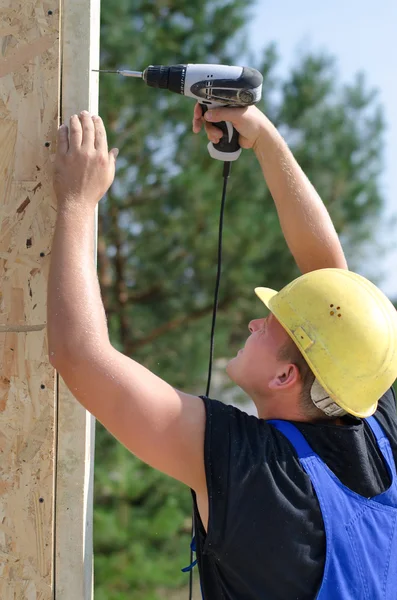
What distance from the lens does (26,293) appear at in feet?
7.37

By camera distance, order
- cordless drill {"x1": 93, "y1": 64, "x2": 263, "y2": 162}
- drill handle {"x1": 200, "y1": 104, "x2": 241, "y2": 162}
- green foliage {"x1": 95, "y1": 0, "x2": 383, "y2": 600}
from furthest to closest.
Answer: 1. green foliage {"x1": 95, "y1": 0, "x2": 383, "y2": 600}
2. drill handle {"x1": 200, "y1": 104, "x2": 241, "y2": 162}
3. cordless drill {"x1": 93, "y1": 64, "x2": 263, "y2": 162}

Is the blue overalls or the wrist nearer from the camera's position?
the blue overalls

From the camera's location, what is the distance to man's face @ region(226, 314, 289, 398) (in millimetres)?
2078

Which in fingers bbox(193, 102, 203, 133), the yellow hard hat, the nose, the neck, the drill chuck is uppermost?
the drill chuck

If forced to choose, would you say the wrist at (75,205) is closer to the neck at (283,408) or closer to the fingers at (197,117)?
the fingers at (197,117)

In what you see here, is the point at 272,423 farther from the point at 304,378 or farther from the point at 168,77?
the point at 168,77

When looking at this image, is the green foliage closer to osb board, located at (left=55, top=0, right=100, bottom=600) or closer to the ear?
osb board, located at (left=55, top=0, right=100, bottom=600)

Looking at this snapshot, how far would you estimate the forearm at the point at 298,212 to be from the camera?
8.52 feet

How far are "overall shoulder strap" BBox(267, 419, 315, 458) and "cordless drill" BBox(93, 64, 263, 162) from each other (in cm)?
103

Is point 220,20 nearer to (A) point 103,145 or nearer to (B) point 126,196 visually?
(B) point 126,196

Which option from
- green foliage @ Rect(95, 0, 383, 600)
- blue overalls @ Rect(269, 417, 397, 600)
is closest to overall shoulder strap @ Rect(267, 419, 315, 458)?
blue overalls @ Rect(269, 417, 397, 600)

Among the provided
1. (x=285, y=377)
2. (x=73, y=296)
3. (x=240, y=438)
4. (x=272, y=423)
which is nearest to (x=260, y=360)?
(x=285, y=377)

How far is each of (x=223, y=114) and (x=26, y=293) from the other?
863 millimetres

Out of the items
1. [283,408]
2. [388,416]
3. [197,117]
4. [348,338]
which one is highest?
[197,117]
